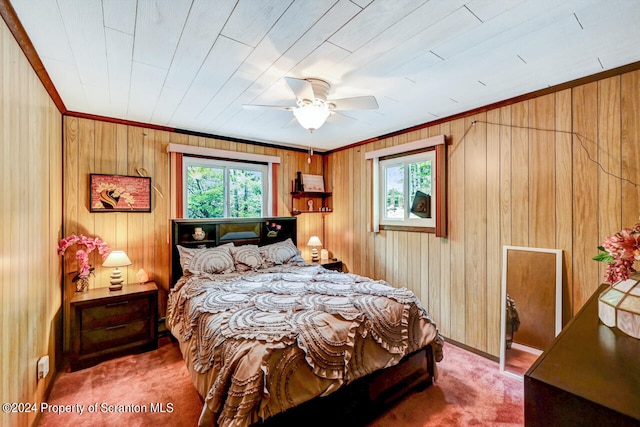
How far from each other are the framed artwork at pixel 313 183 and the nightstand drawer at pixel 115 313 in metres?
2.54

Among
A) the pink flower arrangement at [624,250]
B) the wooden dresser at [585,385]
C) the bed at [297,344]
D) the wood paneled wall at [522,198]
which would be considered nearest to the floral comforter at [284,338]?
the bed at [297,344]

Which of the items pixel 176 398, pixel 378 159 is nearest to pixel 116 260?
pixel 176 398

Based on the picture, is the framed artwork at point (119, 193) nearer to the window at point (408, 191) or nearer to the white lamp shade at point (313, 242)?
the white lamp shade at point (313, 242)

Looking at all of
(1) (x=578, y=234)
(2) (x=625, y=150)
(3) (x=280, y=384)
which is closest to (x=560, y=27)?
(2) (x=625, y=150)

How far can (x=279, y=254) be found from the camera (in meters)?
3.67

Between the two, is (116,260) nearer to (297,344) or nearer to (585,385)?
(297,344)

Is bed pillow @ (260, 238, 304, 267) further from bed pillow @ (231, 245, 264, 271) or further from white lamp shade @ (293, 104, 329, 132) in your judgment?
white lamp shade @ (293, 104, 329, 132)

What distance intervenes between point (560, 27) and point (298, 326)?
222cm

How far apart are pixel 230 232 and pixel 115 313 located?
1.45 meters

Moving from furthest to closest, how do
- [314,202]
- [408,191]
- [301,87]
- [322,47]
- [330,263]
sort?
[314,202] < [330,263] < [408,191] < [301,87] < [322,47]

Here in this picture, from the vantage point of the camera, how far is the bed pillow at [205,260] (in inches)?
121

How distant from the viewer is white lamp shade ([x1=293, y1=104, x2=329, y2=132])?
2152 millimetres

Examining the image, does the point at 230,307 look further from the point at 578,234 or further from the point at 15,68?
the point at 578,234

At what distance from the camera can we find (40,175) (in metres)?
2.06
